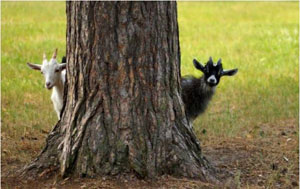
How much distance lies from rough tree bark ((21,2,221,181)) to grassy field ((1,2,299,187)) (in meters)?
1.44

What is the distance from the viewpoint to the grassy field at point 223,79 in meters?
8.61

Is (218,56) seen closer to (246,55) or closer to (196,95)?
(246,55)

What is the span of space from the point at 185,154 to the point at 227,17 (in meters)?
18.3

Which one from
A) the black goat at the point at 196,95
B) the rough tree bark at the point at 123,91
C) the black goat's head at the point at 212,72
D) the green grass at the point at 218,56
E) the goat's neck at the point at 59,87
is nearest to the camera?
the rough tree bark at the point at 123,91

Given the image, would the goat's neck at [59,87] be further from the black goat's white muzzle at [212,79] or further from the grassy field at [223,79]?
the black goat's white muzzle at [212,79]

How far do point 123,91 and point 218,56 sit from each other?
31.7 ft

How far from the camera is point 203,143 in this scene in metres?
8.23

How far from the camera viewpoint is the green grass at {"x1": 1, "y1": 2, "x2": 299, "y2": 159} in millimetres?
9719

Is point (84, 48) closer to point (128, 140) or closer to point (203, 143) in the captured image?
point (128, 140)

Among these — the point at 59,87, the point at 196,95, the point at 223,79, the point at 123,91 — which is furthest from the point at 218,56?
the point at 123,91

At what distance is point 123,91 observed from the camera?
5.81 metres

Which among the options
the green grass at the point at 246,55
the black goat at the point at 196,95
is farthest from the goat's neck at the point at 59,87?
the green grass at the point at 246,55

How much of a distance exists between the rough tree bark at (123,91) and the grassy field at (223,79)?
1.44 m

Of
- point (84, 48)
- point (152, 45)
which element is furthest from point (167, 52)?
point (84, 48)
